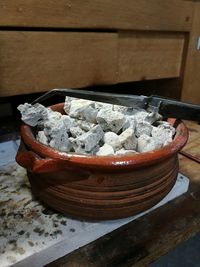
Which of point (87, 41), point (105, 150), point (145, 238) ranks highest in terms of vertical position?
point (87, 41)

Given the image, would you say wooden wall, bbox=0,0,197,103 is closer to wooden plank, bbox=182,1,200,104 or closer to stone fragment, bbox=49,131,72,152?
wooden plank, bbox=182,1,200,104

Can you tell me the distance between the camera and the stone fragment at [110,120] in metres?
0.39

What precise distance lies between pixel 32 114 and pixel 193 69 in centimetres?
53

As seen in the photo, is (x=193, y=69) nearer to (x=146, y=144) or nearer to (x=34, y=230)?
(x=146, y=144)

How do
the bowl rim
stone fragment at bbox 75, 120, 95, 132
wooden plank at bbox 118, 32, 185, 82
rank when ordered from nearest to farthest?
the bowl rim
stone fragment at bbox 75, 120, 95, 132
wooden plank at bbox 118, 32, 185, 82

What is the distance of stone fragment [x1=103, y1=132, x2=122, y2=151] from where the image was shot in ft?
1.21

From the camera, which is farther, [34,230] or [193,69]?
[193,69]

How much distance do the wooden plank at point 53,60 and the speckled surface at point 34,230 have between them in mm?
204

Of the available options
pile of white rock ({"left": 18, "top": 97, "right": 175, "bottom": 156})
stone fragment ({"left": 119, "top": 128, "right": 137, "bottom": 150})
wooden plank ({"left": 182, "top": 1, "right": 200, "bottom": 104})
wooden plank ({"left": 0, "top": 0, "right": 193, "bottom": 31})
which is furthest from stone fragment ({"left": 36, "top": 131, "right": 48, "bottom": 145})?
wooden plank ({"left": 182, "top": 1, "right": 200, "bottom": 104})

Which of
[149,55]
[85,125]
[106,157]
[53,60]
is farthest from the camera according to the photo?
[149,55]

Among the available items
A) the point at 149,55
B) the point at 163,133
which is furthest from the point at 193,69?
the point at 163,133

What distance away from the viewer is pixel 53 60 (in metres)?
0.53

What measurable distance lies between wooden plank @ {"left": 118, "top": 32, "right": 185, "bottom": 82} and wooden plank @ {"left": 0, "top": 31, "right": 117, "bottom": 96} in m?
0.04

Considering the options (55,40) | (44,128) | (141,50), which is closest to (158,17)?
(141,50)
